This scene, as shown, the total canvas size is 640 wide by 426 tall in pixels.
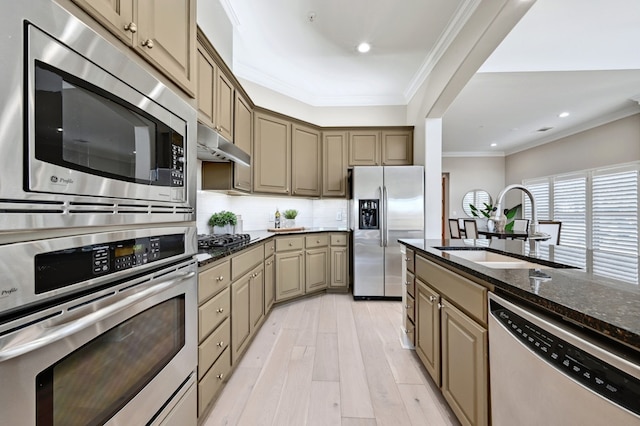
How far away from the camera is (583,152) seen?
5.13 m

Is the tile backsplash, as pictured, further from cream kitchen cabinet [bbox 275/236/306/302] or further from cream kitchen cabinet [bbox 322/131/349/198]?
cream kitchen cabinet [bbox 275/236/306/302]

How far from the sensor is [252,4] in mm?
2367

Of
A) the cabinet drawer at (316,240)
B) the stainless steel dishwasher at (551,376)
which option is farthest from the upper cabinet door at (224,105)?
the stainless steel dishwasher at (551,376)

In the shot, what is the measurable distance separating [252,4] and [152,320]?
2659mm

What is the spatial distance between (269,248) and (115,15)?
7.69 ft

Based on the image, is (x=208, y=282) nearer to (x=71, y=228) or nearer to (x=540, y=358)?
(x=71, y=228)

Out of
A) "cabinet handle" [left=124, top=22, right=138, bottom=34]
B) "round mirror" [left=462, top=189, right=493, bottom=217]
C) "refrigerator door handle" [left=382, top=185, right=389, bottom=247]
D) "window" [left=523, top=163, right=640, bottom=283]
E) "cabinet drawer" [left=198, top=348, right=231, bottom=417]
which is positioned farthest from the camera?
"round mirror" [left=462, top=189, right=493, bottom=217]

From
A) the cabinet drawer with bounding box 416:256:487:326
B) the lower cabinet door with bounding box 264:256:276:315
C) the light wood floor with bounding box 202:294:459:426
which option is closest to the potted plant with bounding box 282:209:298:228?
the lower cabinet door with bounding box 264:256:276:315

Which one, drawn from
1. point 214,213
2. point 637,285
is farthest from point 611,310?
point 214,213

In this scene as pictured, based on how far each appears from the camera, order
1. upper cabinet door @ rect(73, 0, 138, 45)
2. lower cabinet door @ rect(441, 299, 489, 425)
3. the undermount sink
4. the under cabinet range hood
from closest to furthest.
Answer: upper cabinet door @ rect(73, 0, 138, 45), lower cabinet door @ rect(441, 299, 489, 425), the undermount sink, the under cabinet range hood

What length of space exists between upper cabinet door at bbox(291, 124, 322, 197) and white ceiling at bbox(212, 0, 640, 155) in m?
0.64

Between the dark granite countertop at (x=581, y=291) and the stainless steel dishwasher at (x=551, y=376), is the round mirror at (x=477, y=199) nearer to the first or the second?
the dark granite countertop at (x=581, y=291)

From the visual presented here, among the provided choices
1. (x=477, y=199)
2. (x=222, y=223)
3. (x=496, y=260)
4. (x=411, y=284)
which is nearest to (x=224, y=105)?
(x=222, y=223)

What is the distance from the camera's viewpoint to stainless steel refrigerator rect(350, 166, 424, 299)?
11.4 ft
